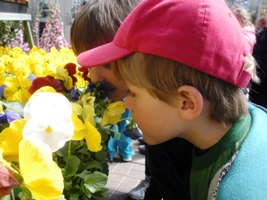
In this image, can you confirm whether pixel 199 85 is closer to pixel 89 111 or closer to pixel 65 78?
pixel 89 111

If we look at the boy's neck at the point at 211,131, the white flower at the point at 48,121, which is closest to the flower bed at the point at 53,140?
the white flower at the point at 48,121

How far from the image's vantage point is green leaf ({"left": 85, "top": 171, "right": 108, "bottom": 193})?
26.4 inches

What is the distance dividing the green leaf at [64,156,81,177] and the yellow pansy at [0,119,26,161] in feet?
0.54

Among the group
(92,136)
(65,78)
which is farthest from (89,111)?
(65,78)

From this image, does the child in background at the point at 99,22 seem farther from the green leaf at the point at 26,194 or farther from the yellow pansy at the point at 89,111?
the green leaf at the point at 26,194

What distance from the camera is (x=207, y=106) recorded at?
833 mm

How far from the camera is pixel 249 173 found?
0.73 m

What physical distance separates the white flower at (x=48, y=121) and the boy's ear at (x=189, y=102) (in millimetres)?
350

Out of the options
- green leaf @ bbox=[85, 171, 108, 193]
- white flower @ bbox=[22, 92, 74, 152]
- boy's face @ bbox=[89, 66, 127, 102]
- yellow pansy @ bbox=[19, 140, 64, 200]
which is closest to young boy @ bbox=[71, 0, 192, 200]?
boy's face @ bbox=[89, 66, 127, 102]

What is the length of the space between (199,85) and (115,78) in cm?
36

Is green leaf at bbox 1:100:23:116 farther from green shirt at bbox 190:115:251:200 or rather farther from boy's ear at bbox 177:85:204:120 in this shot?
green shirt at bbox 190:115:251:200

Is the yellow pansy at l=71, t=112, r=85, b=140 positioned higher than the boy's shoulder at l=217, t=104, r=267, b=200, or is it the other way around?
the yellow pansy at l=71, t=112, r=85, b=140

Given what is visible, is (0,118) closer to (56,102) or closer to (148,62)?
(56,102)

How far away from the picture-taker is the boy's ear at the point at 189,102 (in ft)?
2.53
